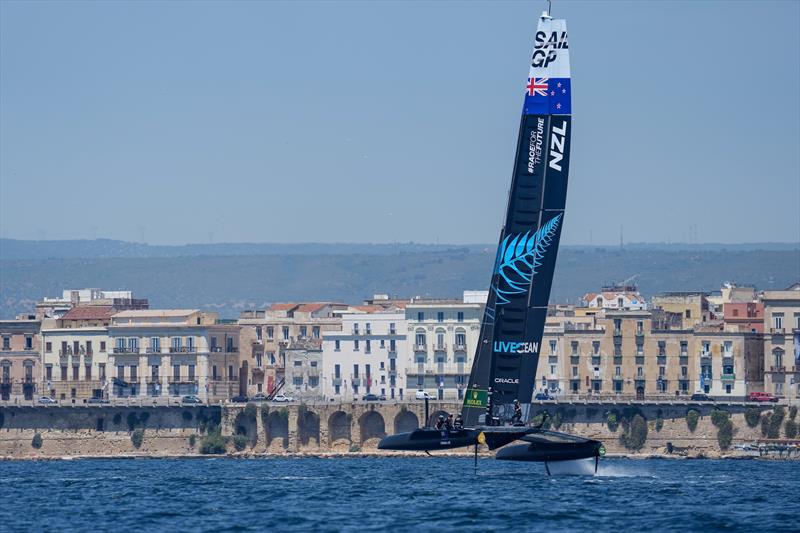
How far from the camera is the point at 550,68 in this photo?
68.4 m

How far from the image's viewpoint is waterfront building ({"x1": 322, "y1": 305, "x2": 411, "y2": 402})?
14738cm

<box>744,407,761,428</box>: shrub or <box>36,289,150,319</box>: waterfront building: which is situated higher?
<box>36,289,150,319</box>: waterfront building

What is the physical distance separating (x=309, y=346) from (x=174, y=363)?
1090cm

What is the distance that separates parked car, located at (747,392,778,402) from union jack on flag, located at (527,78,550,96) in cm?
6482

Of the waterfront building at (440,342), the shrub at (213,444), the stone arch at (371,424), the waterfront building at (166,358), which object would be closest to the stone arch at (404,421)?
the stone arch at (371,424)

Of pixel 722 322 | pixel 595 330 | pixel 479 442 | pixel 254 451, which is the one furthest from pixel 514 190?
pixel 722 322

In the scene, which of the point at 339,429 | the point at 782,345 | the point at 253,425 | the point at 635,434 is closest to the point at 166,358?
the point at 253,425

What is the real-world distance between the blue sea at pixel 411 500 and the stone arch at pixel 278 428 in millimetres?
35055

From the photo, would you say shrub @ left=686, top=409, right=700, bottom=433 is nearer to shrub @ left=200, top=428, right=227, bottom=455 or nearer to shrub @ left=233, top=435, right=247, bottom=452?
shrub @ left=233, top=435, right=247, bottom=452

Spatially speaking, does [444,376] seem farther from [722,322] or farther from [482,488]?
[482,488]

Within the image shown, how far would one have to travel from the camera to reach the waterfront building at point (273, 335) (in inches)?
6102

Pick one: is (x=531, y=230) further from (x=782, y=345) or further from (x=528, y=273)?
(x=782, y=345)

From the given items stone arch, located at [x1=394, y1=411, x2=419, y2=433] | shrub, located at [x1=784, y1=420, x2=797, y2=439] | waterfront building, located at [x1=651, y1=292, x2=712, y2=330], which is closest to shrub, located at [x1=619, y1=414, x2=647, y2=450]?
shrub, located at [x1=784, y1=420, x2=797, y2=439]

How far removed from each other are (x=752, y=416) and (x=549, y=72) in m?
60.0
